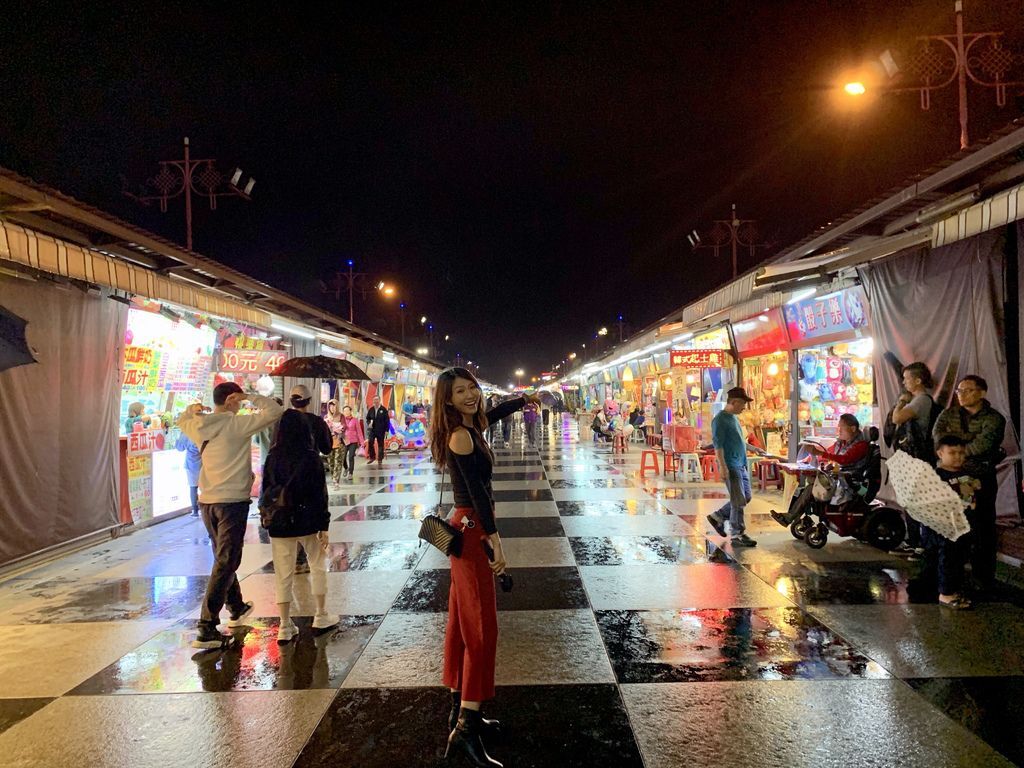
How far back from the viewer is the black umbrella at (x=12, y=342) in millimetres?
5934

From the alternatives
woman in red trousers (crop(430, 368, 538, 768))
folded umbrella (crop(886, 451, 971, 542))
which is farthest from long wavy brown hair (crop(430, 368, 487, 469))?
folded umbrella (crop(886, 451, 971, 542))

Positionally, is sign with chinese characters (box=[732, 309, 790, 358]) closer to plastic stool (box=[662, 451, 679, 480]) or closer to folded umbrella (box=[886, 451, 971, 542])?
plastic stool (box=[662, 451, 679, 480])

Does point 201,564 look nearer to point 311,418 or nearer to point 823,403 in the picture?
point 311,418

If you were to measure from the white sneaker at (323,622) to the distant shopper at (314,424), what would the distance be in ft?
4.46

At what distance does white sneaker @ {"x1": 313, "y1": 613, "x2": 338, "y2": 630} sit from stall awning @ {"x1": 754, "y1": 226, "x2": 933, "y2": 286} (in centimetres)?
682

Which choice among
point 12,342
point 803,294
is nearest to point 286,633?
point 12,342

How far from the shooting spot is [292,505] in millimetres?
4914

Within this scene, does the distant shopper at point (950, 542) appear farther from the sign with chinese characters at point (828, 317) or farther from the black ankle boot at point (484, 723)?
the black ankle boot at point (484, 723)

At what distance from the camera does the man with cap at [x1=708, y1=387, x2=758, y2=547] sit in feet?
25.2

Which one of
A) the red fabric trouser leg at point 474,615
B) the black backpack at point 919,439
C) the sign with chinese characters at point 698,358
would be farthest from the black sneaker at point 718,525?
the sign with chinese characters at point 698,358

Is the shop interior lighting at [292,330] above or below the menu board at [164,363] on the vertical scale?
above

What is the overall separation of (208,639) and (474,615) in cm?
270

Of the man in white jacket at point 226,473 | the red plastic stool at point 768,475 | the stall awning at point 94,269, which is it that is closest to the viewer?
the man in white jacket at point 226,473

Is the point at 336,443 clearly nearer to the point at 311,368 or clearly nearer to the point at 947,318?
the point at 311,368
